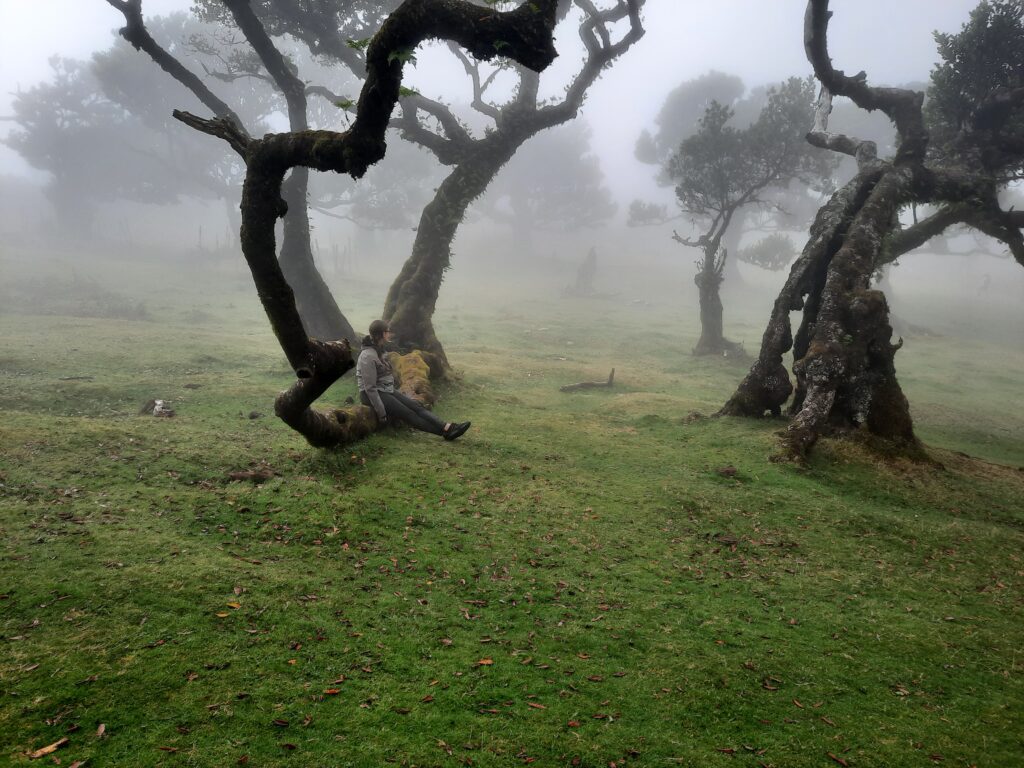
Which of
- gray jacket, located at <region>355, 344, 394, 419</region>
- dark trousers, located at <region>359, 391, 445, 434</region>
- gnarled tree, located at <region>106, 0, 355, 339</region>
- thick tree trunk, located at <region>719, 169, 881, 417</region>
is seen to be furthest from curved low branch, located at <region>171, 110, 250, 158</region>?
gnarled tree, located at <region>106, 0, 355, 339</region>

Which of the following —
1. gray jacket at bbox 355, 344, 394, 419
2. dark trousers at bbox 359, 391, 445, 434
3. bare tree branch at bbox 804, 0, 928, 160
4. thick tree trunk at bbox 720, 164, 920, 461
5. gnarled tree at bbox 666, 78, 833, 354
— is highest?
gnarled tree at bbox 666, 78, 833, 354

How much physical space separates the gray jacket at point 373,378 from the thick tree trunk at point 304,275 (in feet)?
31.0

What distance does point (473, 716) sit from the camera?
4.17 metres

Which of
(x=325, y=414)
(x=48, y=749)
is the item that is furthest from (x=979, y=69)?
(x=48, y=749)

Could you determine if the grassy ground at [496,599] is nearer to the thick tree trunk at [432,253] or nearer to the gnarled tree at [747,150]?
the thick tree trunk at [432,253]

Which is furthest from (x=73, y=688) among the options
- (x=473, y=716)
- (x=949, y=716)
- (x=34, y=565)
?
(x=949, y=716)

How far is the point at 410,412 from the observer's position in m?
11.1

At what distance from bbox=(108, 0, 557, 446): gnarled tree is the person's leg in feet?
11.7

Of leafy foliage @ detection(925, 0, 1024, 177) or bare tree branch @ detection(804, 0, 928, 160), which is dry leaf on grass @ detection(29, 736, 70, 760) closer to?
bare tree branch @ detection(804, 0, 928, 160)

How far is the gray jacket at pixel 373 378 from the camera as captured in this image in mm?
10742

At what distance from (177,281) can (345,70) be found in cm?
3802

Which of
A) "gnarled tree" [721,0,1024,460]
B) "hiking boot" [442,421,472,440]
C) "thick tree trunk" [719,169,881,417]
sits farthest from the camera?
"thick tree trunk" [719,169,881,417]

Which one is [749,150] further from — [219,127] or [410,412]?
[219,127]

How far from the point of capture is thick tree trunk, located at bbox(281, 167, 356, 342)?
19.9 metres
